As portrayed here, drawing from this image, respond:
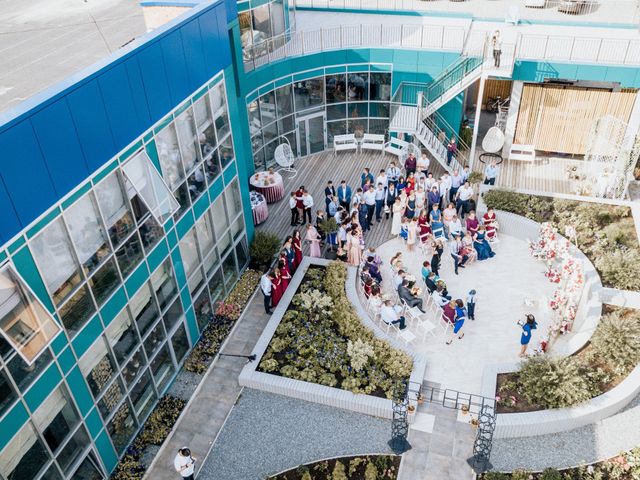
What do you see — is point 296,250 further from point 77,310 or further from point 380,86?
point 380,86

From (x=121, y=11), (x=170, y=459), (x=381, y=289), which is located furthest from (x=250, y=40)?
(x=170, y=459)

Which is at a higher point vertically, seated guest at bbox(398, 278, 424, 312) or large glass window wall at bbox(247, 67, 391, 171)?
large glass window wall at bbox(247, 67, 391, 171)

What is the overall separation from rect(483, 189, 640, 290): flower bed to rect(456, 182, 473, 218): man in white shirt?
636 mm

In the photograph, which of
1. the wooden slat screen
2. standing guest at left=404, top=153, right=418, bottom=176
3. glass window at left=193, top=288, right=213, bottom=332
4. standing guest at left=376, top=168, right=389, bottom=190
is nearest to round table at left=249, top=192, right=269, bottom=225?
standing guest at left=376, top=168, right=389, bottom=190

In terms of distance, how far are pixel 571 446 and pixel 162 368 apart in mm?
9743

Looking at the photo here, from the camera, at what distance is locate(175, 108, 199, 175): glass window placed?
14.0m

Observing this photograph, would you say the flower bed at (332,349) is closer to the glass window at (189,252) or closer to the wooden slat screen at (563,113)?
the glass window at (189,252)

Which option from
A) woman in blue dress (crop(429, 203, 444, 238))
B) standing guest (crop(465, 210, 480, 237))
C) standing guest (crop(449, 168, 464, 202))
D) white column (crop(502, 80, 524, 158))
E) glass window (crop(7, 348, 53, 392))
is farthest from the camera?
white column (crop(502, 80, 524, 158))

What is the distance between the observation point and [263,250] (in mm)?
18109

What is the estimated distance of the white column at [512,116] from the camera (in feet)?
75.6

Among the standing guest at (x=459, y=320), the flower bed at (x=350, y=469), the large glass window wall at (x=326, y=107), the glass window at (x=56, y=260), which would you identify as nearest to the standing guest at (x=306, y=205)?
the large glass window wall at (x=326, y=107)

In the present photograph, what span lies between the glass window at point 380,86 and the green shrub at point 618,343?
1305cm

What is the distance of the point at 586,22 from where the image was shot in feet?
76.8

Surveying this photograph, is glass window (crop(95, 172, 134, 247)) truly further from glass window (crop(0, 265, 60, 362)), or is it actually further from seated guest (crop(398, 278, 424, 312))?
seated guest (crop(398, 278, 424, 312))
